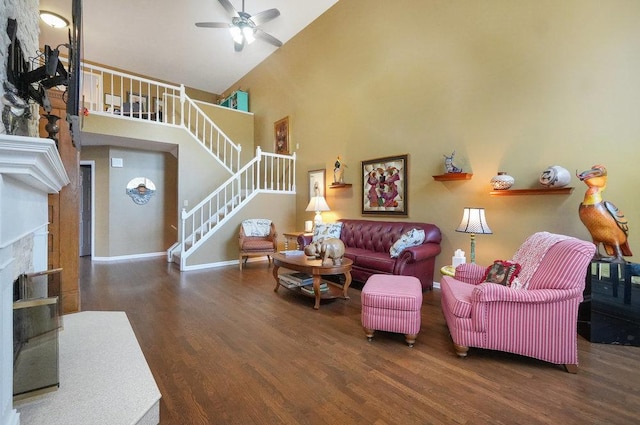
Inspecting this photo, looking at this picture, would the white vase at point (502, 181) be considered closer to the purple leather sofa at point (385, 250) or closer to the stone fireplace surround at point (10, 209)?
the purple leather sofa at point (385, 250)

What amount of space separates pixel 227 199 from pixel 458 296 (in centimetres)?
561

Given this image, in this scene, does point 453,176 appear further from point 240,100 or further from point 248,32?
point 240,100

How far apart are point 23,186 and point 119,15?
6.27 m

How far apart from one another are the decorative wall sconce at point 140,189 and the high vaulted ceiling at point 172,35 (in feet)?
9.19

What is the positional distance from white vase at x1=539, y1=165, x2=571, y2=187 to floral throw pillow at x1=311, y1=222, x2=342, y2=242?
2926mm

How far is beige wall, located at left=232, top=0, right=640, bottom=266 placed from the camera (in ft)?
9.26

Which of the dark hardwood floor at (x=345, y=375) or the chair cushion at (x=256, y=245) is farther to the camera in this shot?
the chair cushion at (x=256, y=245)

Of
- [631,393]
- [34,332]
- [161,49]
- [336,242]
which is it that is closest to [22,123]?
[34,332]

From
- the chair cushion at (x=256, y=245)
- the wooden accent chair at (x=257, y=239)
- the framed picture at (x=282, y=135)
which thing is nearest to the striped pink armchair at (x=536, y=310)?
the wooden accent chair at (x=257, y=239)

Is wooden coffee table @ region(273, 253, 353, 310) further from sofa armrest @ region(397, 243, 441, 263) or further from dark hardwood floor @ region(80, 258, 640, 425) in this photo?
sofa armrest @ region(397, 243, 441, 263)

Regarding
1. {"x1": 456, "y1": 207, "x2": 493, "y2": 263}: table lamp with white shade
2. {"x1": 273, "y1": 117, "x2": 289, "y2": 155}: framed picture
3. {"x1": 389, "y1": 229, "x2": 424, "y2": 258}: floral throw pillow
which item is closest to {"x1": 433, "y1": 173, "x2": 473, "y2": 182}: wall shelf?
{"x1": 456, "y1": 207, "x2": 493, "y2": 263}: table lamp with white shade

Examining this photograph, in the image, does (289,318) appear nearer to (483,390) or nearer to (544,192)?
(483,390)

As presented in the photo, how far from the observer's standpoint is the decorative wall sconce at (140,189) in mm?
6480

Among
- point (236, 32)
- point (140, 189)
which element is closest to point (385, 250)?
point (236, 32)
